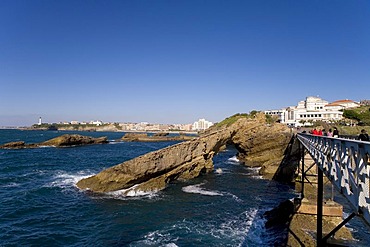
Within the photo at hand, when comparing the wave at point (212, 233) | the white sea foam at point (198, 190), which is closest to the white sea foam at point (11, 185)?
the white sea foam at point (198, 190)

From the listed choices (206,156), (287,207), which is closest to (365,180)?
(287,207)

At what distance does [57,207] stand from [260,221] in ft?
53.0

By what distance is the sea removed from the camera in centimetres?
1592

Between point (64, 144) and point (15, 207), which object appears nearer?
point (15, 207)

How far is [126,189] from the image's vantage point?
91.0 ft

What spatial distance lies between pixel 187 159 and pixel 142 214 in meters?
14.0

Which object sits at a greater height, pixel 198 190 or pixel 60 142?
pixel 60 142

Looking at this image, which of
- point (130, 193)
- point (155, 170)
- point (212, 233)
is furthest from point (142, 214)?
point (155, 170)

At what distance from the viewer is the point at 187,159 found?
3359 centimetres

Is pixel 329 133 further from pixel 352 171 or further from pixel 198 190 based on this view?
pixel 198 190

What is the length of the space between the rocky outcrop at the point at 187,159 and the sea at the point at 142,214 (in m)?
1.51

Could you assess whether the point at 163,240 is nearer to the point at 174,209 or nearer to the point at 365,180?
the point at 174,209

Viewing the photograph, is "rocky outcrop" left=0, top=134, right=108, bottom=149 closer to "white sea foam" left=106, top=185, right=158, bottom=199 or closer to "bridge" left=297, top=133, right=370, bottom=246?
"white sea foam" left=106, top=185, right=158, bottom=199

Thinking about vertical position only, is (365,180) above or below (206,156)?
above
